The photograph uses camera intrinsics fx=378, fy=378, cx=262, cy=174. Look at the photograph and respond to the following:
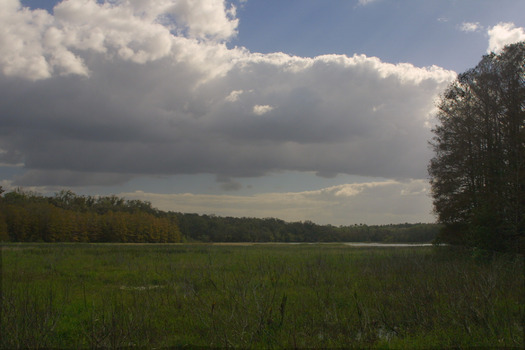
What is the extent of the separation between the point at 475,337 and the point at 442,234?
25.3 meters

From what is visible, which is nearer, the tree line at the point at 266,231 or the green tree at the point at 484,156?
the green tree at the point at 484,156

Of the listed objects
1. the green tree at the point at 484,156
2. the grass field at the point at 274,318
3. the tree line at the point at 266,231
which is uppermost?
the green tree at the point at 484,156

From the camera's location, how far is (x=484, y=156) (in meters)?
28.4

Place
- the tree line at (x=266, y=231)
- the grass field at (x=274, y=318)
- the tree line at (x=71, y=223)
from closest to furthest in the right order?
the grass field at (x=274, y=318)
the tree line at (x=71, y=223)
the tree line at (x=266, y=231)

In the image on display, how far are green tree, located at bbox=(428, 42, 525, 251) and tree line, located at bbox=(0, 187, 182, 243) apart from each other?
74581 mm

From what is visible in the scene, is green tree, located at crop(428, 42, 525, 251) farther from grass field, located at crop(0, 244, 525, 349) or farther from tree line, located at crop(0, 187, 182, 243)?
tree line, located at crop(0, 187, 182, 243)

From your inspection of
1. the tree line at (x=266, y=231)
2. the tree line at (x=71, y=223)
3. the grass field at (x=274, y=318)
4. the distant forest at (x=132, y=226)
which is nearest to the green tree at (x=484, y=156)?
the grass field at (x=274, y=318)

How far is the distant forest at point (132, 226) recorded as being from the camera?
79250 mm

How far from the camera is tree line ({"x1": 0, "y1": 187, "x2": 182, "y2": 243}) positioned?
76.8 m

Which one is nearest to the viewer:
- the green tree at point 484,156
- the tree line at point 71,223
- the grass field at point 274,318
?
the grass field at point 274,318

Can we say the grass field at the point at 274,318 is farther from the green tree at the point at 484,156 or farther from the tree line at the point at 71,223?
the tree line at the point at 71,223

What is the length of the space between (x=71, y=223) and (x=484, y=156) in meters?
82.5

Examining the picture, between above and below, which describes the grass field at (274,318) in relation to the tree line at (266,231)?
above

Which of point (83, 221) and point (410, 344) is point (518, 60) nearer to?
point (410, 344)
